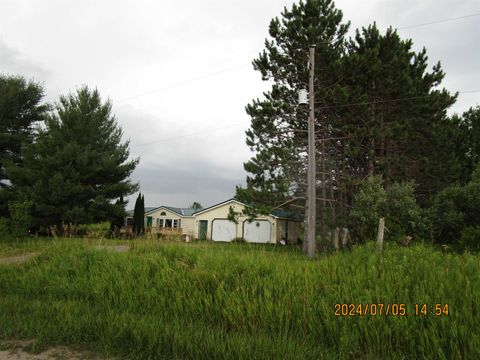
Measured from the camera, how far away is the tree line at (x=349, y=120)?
17.6m

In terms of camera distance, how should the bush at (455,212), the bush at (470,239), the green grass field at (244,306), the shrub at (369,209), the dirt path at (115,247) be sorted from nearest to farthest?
the green grass field at (244,306)
the dirt path at (115,247)
the bush at (470,239)
the bush at (455,212)
the shrub at (369,209)

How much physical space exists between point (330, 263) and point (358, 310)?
2.48 metres

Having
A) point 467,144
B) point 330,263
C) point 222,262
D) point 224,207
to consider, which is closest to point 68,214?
point 224,207

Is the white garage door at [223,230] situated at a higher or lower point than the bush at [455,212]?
lower

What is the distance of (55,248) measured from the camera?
1002 centimetres

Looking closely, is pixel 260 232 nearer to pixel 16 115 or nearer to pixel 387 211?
pixel 387 211

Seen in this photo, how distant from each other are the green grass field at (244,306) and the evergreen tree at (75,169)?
18302 millimetres

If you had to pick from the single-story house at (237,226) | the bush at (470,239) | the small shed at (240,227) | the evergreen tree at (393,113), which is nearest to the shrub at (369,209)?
the evergreen tree at (393,113)

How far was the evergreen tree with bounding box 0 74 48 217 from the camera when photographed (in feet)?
98.9

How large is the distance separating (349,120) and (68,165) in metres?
19.8

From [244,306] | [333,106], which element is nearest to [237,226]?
[333,106]

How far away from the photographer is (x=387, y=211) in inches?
668

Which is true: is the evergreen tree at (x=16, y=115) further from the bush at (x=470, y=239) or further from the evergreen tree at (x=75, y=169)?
the bush at (x=470, y=239)

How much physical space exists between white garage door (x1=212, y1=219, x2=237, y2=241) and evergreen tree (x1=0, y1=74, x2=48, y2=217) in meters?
18.8
